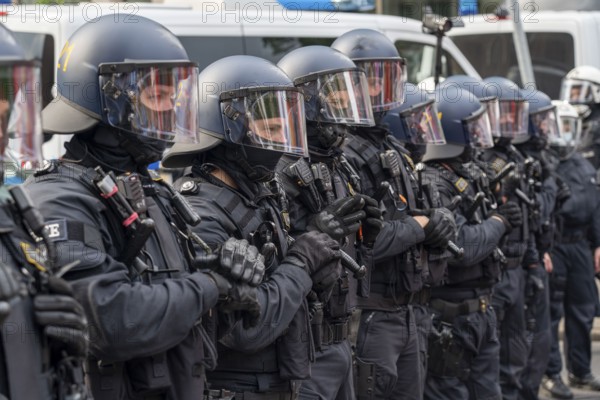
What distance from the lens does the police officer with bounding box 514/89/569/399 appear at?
8.09 meters

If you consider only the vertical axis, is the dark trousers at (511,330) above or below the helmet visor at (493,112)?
below

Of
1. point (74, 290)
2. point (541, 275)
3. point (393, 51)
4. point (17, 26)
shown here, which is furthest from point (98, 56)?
point (541, 275)

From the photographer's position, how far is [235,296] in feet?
12.0

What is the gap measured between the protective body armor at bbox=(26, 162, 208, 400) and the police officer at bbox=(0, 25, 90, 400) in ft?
0.97

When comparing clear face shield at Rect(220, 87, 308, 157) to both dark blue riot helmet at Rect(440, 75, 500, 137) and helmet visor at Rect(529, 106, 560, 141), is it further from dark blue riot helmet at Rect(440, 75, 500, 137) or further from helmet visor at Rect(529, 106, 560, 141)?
helmet visor at Rect(529, 106, 560, 141)

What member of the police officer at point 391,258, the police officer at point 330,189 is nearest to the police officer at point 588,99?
the police officer at point 391,258

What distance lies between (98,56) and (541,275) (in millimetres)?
5184

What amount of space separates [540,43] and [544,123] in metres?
4.18

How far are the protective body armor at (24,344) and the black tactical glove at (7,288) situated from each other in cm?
12

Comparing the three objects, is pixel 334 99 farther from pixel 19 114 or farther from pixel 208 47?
pixel 208 47

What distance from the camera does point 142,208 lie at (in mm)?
3516

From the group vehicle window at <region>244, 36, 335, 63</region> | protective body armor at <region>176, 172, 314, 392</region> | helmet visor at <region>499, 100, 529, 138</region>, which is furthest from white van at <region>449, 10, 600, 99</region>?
protective body armor at <region>176, 172, 314, 392</region>

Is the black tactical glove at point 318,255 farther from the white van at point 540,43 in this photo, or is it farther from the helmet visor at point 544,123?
the white van at point 540,43

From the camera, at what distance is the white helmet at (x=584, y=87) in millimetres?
10625
